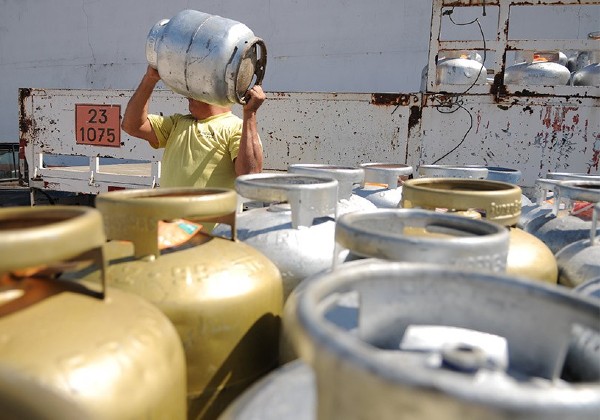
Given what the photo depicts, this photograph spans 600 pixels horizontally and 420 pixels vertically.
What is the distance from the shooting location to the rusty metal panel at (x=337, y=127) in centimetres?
309

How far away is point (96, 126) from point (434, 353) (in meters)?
3.81

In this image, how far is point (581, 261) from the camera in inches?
50.4

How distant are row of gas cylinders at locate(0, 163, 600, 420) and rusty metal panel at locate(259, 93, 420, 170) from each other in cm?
196

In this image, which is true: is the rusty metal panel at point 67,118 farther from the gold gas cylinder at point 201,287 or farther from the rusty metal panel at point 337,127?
the gold gas cylinder at point 201,287

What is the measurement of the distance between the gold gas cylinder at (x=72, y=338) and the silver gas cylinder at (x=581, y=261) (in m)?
0.97

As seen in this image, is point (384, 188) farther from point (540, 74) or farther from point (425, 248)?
point (540, 74)

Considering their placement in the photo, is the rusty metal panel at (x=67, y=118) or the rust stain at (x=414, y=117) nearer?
the rust stain at (x=414, y=117)

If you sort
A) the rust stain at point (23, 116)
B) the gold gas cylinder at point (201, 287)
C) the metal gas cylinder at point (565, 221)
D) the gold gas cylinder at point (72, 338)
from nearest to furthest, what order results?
1. the gold gas cylinder at point (72, 338)
2. the gold gas cylinder at point (201, 287)
3. the metal gas cylinder at point (565, 221)
4. the rust stain at point (23, 116)

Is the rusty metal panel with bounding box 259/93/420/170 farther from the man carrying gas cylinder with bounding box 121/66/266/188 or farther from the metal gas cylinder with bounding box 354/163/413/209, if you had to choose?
the man carrying gas cylinder with bounding box 121/66/266/188

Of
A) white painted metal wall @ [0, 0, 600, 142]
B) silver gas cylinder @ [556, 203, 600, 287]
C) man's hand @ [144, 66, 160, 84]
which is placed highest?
white painted metal wall @ [0, 0, 600, 142]

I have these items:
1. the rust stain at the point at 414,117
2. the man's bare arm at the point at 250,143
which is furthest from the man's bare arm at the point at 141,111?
the rust stain at the point at 414,117

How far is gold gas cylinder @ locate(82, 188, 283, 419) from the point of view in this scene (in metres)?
0.89

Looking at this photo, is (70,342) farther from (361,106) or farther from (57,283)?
(361,106)

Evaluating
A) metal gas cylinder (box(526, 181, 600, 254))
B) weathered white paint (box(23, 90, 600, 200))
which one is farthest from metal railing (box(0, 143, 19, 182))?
metal gas cylinder (box(526, 181, 600, 254))
